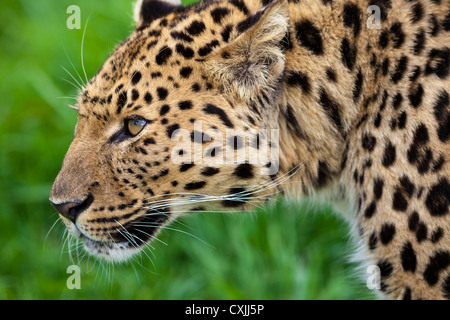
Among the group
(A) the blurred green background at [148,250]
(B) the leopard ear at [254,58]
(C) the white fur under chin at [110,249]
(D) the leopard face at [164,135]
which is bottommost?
(A) the blurred green background at [148,250]

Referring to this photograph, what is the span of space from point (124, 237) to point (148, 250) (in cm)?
180

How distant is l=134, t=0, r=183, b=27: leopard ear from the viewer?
187 inches

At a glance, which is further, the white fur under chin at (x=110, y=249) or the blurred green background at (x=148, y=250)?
the blurred green background at (x=148, y=250)

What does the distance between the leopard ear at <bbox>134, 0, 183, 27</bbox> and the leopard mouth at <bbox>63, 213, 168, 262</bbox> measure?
149 cm

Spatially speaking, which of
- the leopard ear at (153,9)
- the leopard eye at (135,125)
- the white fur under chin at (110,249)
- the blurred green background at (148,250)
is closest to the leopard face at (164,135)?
the leopard eye at (135,125)

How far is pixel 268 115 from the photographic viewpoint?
420 centimetres

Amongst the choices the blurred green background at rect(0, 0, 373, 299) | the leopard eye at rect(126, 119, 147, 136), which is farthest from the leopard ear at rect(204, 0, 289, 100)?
the blurred green background at rect(0, 0, 373, 299)

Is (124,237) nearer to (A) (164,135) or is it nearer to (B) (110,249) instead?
(B) (110,249)

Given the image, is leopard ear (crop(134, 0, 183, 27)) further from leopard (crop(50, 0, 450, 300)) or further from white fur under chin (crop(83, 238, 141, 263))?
white fur under chin (crop(83, 238, 141, 263))

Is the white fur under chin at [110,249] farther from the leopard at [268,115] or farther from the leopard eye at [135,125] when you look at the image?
the leopard eye at [135,125]

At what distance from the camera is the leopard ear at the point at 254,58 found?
155 inches

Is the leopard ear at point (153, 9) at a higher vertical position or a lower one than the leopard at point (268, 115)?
higher
